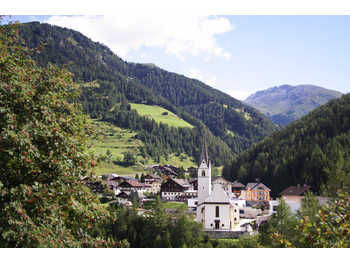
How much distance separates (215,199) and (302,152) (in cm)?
3668

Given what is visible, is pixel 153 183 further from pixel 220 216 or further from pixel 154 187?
pixel 220 216

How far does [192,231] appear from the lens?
4969cm

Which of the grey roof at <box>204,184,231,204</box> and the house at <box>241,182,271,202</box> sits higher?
the grey roof at <box>204,184,231,204</box>

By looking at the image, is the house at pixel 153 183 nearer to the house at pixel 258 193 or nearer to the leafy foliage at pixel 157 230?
the house at pixel 258 193

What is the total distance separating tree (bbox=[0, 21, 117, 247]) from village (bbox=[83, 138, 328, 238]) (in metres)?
28.1

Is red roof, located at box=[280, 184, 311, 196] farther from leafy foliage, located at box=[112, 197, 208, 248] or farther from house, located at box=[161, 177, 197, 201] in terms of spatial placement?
leafy foliage, located at box=[112, 197, 208, 248]

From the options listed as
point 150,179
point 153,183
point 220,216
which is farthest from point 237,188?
point 220,216

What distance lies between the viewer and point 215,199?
62844 millimetres

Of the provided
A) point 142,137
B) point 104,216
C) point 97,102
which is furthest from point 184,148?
point 104,216

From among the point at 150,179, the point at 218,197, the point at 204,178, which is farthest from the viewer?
the point at 150,179

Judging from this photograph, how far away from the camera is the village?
2357 inches

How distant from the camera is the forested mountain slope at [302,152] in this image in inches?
3223

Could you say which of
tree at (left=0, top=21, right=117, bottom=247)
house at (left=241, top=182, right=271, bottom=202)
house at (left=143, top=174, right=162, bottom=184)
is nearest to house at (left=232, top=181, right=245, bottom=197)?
house at (left=241, top=182, right=271, bottom=202)
